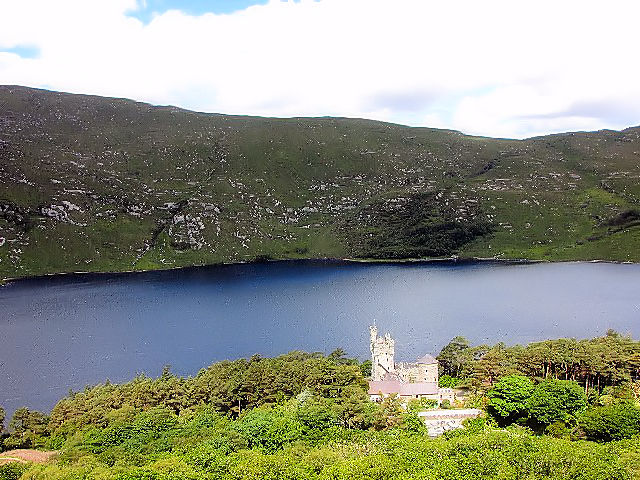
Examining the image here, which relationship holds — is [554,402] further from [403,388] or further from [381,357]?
[381,357]

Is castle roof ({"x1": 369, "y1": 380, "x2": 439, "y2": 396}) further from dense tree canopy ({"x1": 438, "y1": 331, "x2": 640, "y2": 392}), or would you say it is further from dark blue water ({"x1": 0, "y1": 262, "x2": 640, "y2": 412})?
dark blue water ({"x1": 0, "y1": 262, "x2": 640, "y2": 412})

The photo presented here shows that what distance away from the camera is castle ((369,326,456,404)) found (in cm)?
6931

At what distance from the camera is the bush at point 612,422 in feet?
170

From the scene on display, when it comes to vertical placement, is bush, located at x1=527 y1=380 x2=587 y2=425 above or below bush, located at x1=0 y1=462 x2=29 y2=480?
above

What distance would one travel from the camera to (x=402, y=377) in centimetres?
7631

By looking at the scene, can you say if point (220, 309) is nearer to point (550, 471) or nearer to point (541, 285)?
point (541, 285)

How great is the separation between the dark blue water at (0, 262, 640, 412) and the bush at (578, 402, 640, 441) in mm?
43888

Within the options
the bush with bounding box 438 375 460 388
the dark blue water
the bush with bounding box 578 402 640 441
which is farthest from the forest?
the dark blue water

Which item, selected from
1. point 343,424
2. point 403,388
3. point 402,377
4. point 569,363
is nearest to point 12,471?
point 343,424

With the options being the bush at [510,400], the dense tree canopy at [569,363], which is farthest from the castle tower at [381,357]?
the bush at [510,400]

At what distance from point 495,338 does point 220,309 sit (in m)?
68.9

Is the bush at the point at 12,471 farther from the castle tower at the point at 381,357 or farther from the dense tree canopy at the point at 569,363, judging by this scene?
the dense tree canopy at the point at 569,363

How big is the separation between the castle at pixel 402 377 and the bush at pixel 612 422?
58.4ft

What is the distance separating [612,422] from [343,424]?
88.5ft
